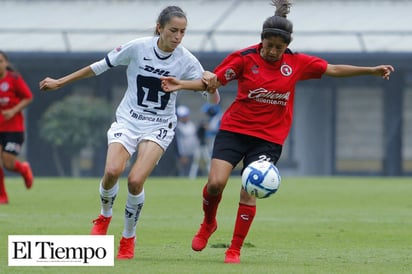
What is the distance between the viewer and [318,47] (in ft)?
117

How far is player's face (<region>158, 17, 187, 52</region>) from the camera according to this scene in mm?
10523

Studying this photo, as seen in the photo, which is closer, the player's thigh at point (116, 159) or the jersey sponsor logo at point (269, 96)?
the jersey sponsor logo at point (269, 96)

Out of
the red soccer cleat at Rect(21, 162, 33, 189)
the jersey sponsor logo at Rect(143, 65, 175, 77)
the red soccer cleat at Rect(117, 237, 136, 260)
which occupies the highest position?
the jersey sponsor logo at Rect(143, 65, 175, 77)

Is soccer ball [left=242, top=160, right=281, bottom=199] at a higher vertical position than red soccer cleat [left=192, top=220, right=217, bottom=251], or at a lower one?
higher

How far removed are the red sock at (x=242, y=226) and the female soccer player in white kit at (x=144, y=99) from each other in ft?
2.91

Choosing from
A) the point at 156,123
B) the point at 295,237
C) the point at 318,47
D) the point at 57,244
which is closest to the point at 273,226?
the point at 295,237

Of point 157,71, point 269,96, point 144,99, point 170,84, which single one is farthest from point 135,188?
point 269,96

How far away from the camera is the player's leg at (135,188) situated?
10.3m

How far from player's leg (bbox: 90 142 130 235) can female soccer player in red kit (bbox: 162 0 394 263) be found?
0.79 meters

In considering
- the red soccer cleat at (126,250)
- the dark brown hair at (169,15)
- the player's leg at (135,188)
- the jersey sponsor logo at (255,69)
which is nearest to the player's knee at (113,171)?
the player's leg at (135,188)

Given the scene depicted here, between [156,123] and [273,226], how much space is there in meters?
4.03

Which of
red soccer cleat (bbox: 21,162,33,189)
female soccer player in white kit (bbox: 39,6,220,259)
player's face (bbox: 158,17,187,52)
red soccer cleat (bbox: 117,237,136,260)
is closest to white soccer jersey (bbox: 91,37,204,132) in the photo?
female soccer player in white kit (bbox: 39,6,220,259)

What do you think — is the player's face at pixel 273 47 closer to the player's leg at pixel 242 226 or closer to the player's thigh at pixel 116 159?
the player's leg at pixel 242 226

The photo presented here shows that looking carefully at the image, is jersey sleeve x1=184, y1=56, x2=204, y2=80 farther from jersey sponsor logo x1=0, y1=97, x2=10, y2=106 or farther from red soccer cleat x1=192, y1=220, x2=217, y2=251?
jersey sponsor logo x1=0, y1=97, x2=10, y2=106
